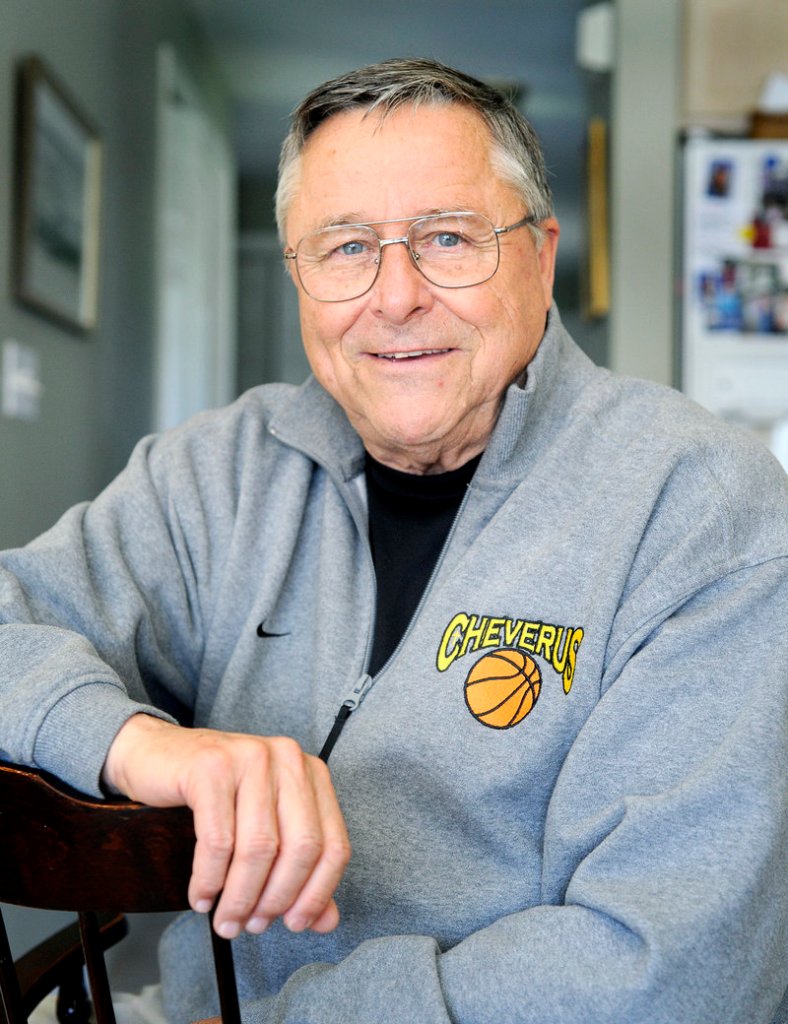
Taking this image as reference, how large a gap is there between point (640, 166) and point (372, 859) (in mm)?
2604

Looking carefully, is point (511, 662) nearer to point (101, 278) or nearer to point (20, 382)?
point (20, 382)

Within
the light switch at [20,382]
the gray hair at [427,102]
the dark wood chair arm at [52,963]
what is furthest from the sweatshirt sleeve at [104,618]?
the light switch at [20,382]

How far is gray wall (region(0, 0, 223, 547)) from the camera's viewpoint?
246 cm

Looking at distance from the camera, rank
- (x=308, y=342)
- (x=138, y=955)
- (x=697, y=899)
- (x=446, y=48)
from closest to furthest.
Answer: (x=697, y=899), (x=308, y=342), (x=138, y=955), (x=446, y=48)

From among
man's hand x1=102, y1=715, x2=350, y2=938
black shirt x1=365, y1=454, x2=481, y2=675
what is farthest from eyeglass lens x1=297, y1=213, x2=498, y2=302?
man's hand x1=102, y1=715, x2=350, y2=938

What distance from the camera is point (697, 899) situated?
2.66 ft

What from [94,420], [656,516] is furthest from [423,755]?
[94,420]

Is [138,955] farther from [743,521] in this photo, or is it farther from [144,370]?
[144,370]

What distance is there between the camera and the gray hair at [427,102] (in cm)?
119

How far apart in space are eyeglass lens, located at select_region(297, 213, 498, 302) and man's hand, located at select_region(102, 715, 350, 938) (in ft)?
1.99

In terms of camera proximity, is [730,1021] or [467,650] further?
[467,650]

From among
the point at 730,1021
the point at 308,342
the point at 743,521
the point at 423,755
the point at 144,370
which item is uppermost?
the point at 144,370

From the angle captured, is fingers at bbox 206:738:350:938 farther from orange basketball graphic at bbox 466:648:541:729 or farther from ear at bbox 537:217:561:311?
ear at bbox 537:217:561:311

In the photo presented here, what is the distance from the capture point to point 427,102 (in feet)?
3.89
